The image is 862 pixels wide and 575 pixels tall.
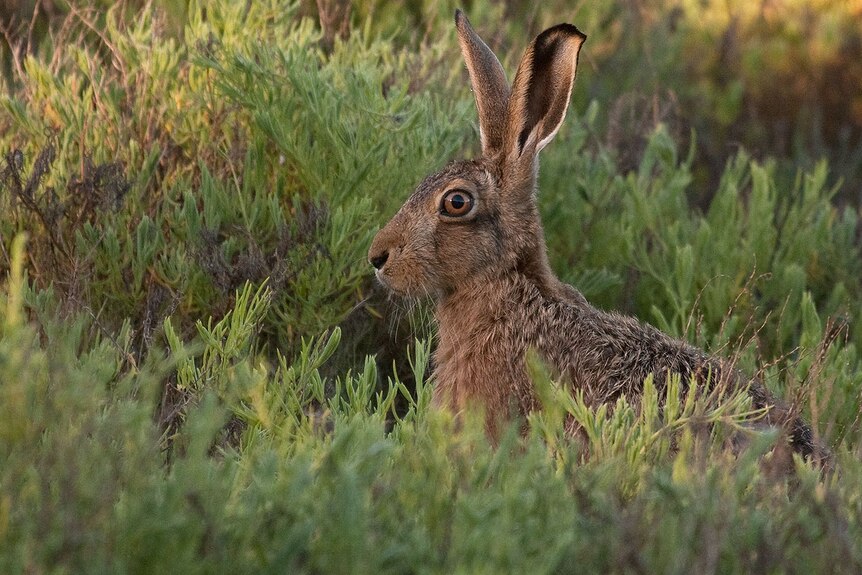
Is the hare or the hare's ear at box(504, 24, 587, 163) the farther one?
the hare's ear at box(504, 24, 587, 163)

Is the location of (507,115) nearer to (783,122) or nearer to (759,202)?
(759,202)

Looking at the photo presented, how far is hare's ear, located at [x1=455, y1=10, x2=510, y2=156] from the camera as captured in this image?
4613 mm

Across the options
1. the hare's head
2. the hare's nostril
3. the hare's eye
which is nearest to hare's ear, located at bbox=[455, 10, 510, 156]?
the hare's head

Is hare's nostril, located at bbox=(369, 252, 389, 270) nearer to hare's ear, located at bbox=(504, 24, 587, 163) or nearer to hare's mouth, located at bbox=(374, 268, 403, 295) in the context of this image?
hare's mouth, located at bbox=(374, 268, 403, 295)

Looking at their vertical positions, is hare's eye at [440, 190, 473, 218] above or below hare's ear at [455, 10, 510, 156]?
below

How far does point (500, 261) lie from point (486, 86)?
64 centimetres

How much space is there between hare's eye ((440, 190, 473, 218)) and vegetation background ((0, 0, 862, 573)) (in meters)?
0.37

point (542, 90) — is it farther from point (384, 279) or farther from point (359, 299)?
point (359, 299)

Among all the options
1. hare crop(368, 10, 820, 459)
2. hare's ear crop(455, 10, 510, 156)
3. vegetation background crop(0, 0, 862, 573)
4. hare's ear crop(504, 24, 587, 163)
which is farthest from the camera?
hare's ear crop(455, 10, 510, 156)

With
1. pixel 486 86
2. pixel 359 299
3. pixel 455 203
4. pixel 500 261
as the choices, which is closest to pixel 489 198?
pixel 455 203

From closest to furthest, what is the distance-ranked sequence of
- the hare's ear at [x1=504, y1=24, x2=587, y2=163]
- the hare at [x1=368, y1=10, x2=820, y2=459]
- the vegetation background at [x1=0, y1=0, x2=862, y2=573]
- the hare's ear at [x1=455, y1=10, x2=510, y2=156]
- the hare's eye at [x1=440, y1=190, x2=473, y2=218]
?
1. the vegetation background at [x1=0, y1=0, x2=862, y2=573]
2. the hare at [x1=368, y1=10, x2=820, y2=459]
3. the hare's ear at [x1=504, y1=24, x2=587, y2=163]
4. the hare's eye at [x1=440, y1=190, x2=473, y2=218]
5. the hare's ear at [x1=455, y1=10, x2=510, y2=156]

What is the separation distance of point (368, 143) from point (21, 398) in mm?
2626

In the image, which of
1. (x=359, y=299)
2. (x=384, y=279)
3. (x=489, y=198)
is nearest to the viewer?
(x=384, y=279)

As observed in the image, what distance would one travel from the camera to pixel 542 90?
4.50 metres
